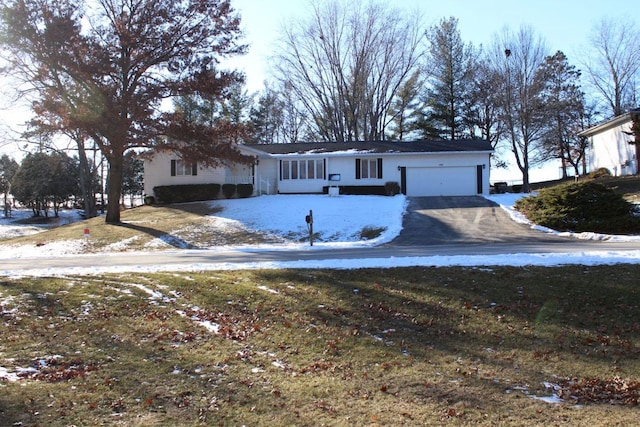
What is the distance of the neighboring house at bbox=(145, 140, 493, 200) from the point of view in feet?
112

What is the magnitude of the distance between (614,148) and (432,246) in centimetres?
2374

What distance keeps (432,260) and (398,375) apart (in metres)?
5.41

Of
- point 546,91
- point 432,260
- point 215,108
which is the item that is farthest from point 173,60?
point 546,91

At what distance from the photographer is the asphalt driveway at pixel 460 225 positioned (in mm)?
18062

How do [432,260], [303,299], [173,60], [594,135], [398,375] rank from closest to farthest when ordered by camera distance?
1. [398,375]
2. [303,299]
3. [432,260]
4. [173,60]
5. [594,135]

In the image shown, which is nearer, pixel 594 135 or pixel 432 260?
pixel 432 260

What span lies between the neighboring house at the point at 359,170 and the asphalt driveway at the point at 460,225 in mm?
4035

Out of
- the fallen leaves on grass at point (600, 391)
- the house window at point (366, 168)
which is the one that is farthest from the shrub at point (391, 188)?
the fallen leaves on grass at point (600, 391)

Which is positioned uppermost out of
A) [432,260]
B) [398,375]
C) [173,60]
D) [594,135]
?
[173,60]

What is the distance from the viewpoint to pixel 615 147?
33500 millimetres

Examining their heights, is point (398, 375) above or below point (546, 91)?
below

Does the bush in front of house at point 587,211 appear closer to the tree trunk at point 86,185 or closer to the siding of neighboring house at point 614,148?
the siding of neighboring house at point 614,148

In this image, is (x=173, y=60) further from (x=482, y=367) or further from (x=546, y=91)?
(x=546, y=91)

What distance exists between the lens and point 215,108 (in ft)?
165
